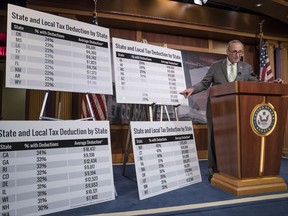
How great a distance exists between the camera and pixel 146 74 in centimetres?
185

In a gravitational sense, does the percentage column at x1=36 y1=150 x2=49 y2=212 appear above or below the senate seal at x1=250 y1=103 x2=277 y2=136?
below

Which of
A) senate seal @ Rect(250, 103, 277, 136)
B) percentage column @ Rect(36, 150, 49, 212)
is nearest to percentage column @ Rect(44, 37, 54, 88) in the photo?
percentage column @ Rect(36, 150, 49, 212)

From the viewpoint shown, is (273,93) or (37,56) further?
(273,93)

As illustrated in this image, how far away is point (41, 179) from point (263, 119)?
155 cm

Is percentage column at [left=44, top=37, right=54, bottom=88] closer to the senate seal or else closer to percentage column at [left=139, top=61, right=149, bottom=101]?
percentage column at [left=139, top=61, right=149, bottom=101]

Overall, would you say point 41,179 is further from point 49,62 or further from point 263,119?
point 263,119

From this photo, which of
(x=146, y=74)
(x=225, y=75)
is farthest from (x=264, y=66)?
(x=146, y=74)

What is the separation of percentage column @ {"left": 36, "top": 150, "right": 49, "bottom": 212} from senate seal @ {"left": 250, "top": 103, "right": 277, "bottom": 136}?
1410 millimetres

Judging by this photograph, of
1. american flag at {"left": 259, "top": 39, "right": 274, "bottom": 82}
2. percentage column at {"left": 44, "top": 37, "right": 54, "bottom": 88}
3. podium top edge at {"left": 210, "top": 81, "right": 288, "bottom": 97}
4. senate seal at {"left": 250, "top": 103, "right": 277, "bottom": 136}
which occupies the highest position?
american flag at {"left": 259, "top": 39, "right": 274, "bottom": 82}

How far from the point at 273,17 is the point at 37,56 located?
3741mm

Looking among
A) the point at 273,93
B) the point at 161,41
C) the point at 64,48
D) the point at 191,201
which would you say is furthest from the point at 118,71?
the point at 161,41

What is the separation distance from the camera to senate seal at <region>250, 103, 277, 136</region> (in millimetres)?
1642

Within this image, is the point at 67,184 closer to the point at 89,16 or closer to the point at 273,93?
the point at 273,93

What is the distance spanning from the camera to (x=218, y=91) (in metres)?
1.81
